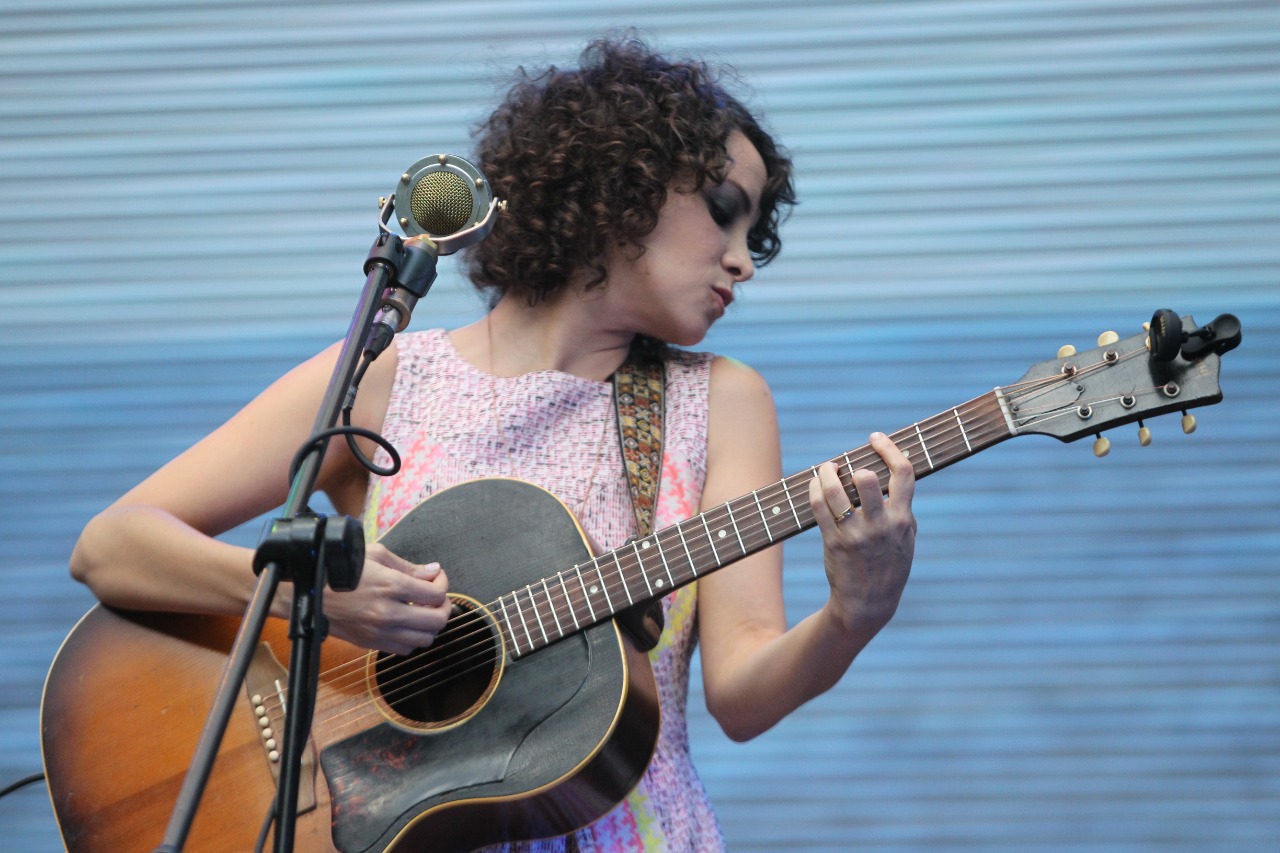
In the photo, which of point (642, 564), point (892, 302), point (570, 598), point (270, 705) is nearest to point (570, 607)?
point (570, 598)

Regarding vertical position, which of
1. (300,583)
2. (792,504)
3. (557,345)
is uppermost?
(557,345)

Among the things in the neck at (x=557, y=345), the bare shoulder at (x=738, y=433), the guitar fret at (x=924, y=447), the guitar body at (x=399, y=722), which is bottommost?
the guitar body at (x=399, y=722)

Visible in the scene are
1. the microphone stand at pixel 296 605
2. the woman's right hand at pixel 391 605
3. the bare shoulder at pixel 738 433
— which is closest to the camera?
the microphone stand at pixel 296 605

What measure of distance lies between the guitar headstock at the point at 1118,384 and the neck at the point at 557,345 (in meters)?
0.65

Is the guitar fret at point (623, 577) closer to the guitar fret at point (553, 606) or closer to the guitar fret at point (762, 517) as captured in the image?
the guitar fret at point (553, 606)

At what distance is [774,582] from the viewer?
1938 millimetres

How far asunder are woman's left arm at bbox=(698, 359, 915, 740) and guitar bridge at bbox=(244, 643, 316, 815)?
1.93 feet

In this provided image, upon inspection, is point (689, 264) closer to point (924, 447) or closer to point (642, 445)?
point (642, 445)

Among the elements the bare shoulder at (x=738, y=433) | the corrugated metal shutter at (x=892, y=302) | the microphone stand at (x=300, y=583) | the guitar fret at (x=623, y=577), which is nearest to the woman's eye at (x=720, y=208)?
the bare shoulder at (x=738, y=433)

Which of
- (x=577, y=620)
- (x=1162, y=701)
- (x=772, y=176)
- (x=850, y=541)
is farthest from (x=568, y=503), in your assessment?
(x=1162, y=701)

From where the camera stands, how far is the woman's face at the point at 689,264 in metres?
1.99

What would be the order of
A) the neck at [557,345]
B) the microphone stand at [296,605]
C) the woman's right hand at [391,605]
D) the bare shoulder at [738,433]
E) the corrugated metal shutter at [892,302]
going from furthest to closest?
the corrugated metal shutter at [892,302] < the neck at [557,345] < the bare shoulder at [738,433] < the woman's right hand at [391,605] < the microphone stand at [296,605]

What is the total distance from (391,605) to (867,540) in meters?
0.62

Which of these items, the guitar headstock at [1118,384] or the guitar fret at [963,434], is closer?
the guitar headstock at [1118,384]
